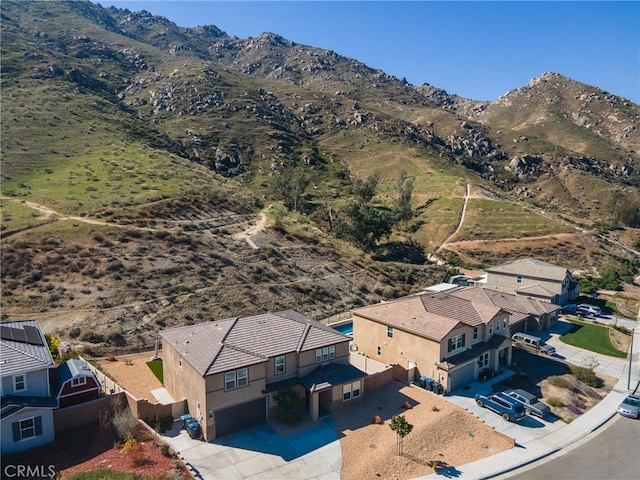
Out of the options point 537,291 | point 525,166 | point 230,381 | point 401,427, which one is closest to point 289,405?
point 230,381

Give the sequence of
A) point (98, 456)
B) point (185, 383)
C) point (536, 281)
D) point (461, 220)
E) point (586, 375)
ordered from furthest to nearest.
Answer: point (461, 220), point (536, 281), point (586, 375), point (185, 383), point (98, 456)

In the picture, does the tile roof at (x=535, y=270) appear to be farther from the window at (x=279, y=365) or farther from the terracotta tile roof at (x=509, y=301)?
the window at (x=279, y=365)

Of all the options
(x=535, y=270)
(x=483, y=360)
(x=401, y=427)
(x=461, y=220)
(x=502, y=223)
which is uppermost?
(x=461, y=220)

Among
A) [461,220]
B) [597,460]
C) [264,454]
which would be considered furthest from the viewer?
[461,220]

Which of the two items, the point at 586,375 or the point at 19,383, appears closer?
the point at 19,383

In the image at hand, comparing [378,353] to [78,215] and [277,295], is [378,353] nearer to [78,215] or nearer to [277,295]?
[277,295]

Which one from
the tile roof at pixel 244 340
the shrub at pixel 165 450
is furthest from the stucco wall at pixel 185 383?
the shrub at pixel 165 450

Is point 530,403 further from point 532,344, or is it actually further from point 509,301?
point 509,301
